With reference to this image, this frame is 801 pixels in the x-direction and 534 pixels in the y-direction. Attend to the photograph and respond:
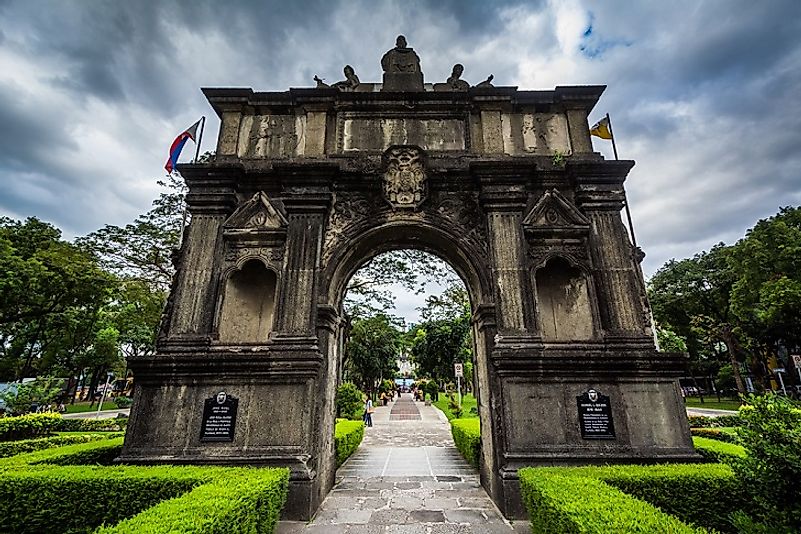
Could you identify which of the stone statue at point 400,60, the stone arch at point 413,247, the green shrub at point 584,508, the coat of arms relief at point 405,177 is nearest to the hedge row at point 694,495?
the green shrub at point 584,508

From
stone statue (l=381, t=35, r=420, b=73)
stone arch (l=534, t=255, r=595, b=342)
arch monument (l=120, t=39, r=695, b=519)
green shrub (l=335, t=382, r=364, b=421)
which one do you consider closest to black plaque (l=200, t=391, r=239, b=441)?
arch monument (l=120, t=39, r=695, b=519)

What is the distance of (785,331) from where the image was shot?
2767cm

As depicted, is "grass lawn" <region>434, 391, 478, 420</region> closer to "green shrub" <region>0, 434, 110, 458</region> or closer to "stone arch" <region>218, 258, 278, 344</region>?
"stone arch" <region>218, 258, 278, 344</region>

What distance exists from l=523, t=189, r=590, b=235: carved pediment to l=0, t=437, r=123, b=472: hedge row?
348 inches

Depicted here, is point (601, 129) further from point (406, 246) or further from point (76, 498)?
point (76, 498)

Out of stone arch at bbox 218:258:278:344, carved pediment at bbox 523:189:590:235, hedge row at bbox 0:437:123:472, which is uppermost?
carved pediment at bbox 523:189:590:235

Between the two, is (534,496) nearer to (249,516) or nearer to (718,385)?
(249,516)

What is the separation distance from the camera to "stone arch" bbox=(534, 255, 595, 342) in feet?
26.0

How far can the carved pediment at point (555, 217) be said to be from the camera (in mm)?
8164

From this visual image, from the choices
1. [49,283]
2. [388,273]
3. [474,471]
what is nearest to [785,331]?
[388,273]

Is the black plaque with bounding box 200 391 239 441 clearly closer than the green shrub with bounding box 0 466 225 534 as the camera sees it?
No

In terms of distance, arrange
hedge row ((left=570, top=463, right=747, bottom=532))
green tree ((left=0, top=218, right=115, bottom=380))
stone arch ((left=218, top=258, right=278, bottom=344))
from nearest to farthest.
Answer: hedge row ((left=570, top=463, right=747, bottom=532)) < stone arch ((left=218, top=258, right=278, bottom=344)) < green tree ((left=0, top=218, right=115, bottom=380))

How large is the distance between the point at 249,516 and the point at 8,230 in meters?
26.7

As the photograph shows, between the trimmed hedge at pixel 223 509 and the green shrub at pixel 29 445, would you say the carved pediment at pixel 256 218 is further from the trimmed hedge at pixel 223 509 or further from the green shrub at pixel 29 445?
the green shrub at pixel 29 445
